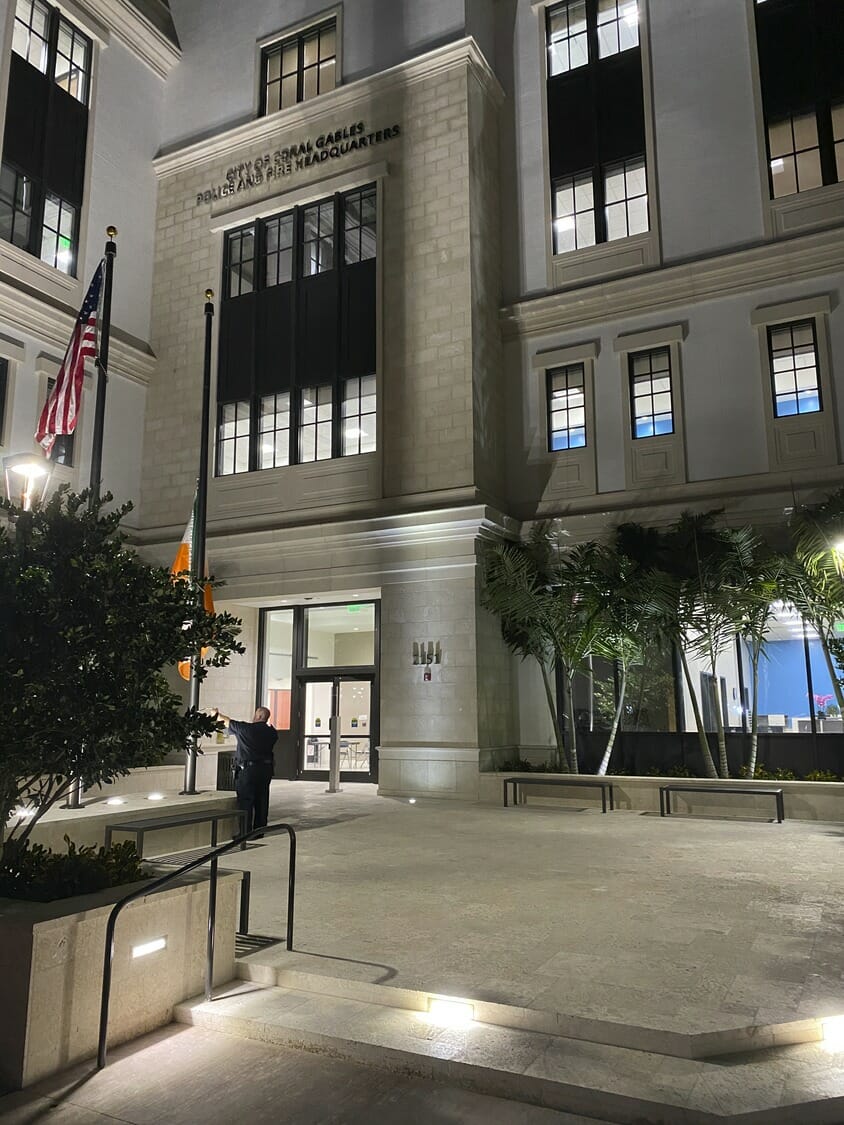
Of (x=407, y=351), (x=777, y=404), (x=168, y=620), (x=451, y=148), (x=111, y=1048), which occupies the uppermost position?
(x=451, y=148)

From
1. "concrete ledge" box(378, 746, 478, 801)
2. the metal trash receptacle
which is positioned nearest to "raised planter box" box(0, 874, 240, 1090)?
"concrete ledge" box(378, 746, 478, 801)

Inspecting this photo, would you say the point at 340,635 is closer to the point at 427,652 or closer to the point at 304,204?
the point at 427,652

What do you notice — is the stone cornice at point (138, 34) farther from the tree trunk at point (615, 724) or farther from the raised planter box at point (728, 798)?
the raised planter box at point (728, 798)

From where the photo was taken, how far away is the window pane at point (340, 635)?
20.1 m

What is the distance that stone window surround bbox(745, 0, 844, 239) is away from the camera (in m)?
16.2

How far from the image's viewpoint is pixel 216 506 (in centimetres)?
2069

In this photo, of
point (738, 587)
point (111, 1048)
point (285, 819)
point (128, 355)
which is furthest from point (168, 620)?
point (128, 355)

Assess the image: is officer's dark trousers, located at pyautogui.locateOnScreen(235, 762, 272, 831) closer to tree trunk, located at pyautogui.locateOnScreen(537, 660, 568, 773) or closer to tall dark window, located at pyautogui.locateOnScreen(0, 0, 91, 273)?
tree trunk, located at pyautogui.locateOnScreen(537, 660, 568, 773)

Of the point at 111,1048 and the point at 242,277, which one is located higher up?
the point at 242,277

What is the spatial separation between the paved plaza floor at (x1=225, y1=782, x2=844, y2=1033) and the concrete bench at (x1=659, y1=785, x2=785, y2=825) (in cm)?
49

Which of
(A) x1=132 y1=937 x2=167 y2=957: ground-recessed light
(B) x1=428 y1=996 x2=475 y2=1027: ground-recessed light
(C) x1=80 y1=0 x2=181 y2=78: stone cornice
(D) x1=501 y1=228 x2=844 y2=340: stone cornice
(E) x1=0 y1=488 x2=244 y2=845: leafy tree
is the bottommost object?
(B) x1=428 y1=996 x2=475 y2=1027: ground-recessed light

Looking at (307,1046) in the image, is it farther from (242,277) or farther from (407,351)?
(242,277)

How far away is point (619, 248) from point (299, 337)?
748 centimetres

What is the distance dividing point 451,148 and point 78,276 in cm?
916
